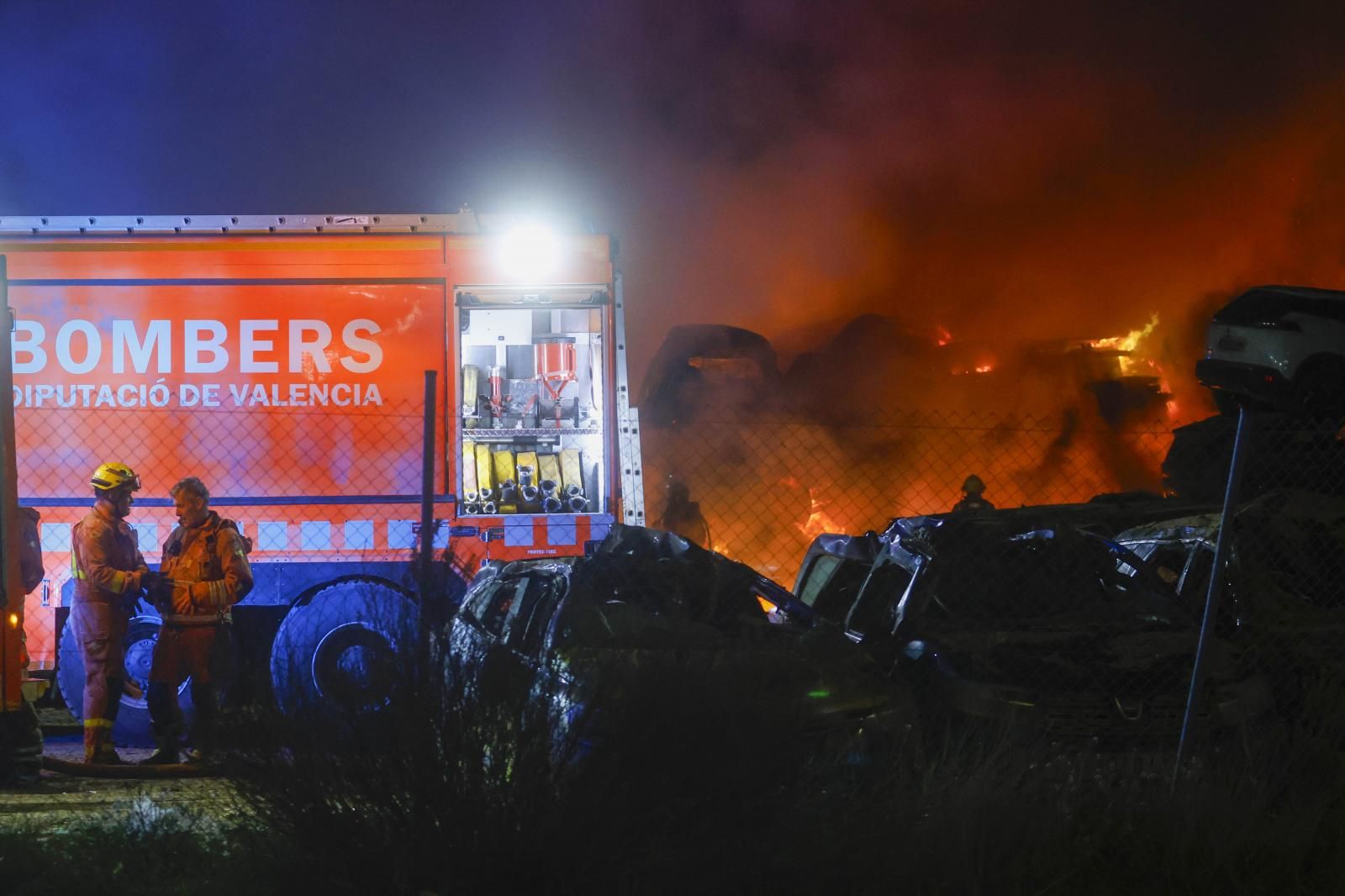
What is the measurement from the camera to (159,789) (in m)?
5.73

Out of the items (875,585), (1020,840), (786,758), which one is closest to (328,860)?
(786,758)

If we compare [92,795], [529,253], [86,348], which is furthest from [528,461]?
[92,795]

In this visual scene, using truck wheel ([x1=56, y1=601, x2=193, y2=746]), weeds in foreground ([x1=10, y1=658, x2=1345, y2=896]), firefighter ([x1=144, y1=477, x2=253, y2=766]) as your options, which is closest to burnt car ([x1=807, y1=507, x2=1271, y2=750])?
weeds in foreground ([x1=10, y1=658, x2=1345, y2=896])

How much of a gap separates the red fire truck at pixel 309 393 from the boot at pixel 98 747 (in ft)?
3.21

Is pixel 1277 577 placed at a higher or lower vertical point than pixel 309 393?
lower

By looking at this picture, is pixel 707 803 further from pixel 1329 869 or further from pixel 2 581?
pixel 2 581

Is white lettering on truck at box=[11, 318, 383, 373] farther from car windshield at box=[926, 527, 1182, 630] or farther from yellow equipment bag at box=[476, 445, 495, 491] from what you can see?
car windshield at box=[926, 527, 1182, 630]

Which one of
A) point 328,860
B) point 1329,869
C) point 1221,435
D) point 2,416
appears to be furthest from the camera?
point 1221,435

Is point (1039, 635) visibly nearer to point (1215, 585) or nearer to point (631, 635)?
point (1215, 585)

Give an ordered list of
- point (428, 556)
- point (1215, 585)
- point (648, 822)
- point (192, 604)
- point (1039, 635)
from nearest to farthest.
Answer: point (648, 822)
point (428, 556)
point (1215, 585)
point (1039, 635)
point (192, 604)

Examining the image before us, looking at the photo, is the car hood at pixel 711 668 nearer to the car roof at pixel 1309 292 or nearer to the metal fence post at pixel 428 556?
the metal fence post at pixel 428 556

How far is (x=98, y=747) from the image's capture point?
6.55 m

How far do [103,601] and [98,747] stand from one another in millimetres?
761

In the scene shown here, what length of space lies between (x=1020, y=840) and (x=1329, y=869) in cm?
111
